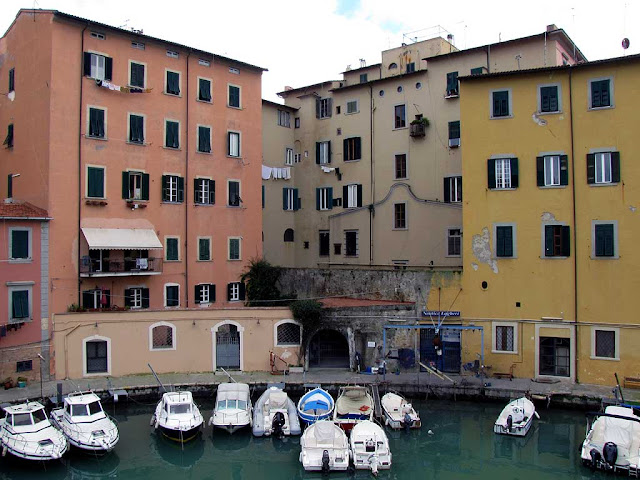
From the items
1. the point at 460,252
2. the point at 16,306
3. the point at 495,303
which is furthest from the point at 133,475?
the point at 460,252

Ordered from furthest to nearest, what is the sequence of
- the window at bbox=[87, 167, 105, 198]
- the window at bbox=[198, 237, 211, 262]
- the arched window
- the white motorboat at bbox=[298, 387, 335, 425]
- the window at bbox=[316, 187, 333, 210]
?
the arched window → the window at bbox=[316, 187, 333, 210] → the window at bbox=[198, 237, 211, 262] → the window at bbox=[87, 167, 105, 198] → the white motorboat at bbox=[298, 387, 335, 425]

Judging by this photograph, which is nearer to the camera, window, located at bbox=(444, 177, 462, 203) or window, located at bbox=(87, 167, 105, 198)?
window, located at bbox=(87, 167, 105, 198)

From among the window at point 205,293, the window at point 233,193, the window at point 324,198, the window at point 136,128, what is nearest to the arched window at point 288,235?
the window at point 324,198

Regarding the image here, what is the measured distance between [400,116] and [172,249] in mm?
17148

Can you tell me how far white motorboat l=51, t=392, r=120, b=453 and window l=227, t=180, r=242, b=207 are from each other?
15578 mm

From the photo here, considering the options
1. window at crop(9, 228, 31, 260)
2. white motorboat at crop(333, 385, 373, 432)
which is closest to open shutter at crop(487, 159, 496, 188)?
white motorboat at crop(333, 385, 373, 432)

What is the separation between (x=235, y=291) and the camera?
126 ft

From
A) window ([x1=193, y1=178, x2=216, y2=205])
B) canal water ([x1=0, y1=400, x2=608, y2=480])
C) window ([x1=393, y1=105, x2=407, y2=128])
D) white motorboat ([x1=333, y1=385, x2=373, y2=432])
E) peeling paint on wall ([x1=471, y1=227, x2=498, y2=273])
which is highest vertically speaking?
window ([x1=393, y1=105, x2=407, y2=128])

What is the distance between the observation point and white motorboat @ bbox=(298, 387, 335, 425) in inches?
1045

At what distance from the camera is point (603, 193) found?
29.3 metres

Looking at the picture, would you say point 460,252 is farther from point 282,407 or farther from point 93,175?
point 93,175

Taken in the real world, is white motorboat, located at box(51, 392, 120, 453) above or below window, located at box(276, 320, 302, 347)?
below

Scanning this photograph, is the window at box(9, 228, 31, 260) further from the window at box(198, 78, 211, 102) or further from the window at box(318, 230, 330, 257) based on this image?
the window at box(318, 230, 330, 257)

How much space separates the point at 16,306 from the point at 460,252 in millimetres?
24417
